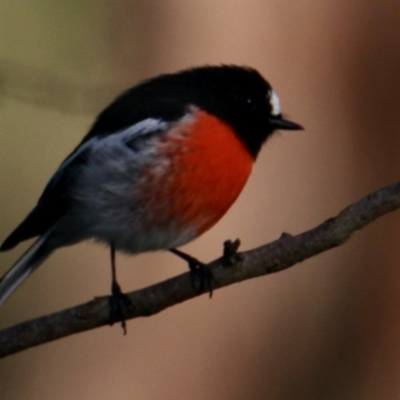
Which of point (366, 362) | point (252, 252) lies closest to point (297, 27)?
point (366, 362)

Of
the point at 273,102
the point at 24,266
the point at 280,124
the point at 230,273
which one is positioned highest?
the point at 273,102

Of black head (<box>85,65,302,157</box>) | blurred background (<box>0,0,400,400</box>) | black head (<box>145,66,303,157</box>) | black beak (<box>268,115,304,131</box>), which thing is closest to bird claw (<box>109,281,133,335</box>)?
black head (<box>85,65,302,157</box>)

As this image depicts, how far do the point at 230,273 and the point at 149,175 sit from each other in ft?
2.64

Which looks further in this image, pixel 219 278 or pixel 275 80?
pixel 275 80

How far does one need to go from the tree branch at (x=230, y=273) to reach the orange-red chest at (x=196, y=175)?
520mm

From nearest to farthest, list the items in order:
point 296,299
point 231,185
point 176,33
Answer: point 231,185 < point 296,299 < point 176,33

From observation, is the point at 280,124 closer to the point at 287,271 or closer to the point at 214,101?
the point at 214,101

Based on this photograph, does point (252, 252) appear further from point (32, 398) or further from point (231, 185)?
point (32, 398)

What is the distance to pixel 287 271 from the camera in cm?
585

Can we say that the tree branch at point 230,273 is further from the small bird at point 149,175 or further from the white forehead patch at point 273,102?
the white forehead patch at point 273,102

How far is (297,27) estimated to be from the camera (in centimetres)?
602

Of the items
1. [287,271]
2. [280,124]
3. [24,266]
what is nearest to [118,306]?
[24,266]

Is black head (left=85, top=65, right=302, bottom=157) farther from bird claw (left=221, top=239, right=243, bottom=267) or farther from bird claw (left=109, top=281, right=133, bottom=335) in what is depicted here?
bird claw (left=221, top=239, right=243, bottom=267)

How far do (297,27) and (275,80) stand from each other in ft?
1.15
